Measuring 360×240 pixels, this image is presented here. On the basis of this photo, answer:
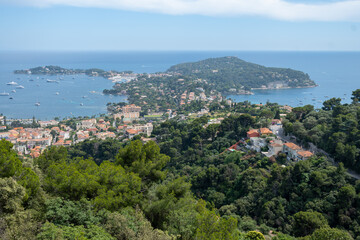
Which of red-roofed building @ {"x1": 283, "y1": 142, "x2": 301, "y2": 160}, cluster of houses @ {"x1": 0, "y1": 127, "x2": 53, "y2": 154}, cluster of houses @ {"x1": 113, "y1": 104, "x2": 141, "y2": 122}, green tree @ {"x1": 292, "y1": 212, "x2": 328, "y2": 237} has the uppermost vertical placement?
red-roofed building @ {"x1": 283, "y1": 142, "x2": 301, "y2": 160}

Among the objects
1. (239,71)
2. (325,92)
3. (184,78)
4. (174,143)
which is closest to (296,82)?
(325,92)

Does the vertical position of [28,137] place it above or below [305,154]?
below

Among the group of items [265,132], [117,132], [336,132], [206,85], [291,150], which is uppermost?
[336,132]

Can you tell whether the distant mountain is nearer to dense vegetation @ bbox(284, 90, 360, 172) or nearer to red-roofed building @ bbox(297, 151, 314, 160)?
dense vegetation @ bbox(284, 90, 360, 172)

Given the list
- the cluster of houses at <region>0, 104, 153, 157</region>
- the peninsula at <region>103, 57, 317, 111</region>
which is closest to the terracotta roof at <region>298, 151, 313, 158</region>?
the cluster of houses at <region>0, 104, 153, 157</region>

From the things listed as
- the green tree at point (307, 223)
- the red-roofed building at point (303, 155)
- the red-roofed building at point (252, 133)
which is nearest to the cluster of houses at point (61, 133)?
the red-roofed building at point (252, 133)

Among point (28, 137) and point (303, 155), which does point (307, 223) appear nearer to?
point (303, 155)

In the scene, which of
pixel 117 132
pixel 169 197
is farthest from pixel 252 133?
pixel 117 132
